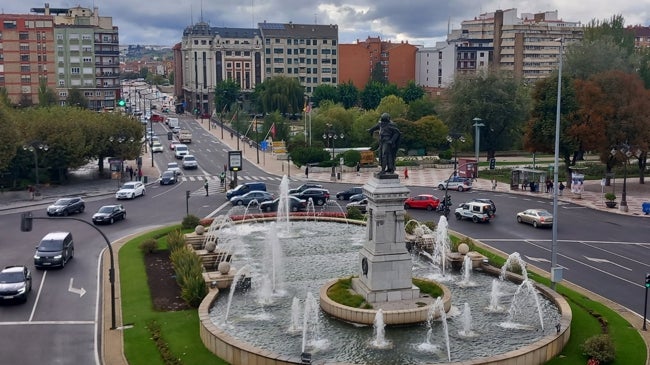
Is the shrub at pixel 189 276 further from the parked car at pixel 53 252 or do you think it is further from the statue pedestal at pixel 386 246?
the statue pedestal at pixel 386 246

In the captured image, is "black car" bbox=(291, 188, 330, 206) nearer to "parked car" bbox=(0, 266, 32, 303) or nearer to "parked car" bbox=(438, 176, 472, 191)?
"parked car" bbox=(438, 176, 472, 191)

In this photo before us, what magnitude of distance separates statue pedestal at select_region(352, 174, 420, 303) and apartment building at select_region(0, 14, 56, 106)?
107 meters

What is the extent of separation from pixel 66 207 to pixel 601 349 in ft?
125

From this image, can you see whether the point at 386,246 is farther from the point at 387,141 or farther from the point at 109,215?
the point at 109,215

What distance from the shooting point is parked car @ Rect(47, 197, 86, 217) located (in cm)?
4731

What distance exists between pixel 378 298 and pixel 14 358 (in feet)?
42.6

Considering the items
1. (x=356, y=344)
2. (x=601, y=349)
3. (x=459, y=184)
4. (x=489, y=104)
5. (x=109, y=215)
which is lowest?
(x=356, y=344)

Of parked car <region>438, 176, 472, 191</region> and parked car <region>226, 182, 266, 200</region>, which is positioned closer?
parked car <region>226, 182, 266, 200</region>

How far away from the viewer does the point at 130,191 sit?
2190 inches

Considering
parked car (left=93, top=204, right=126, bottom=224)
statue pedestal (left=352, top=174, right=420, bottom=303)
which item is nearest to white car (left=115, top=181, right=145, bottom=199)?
parked car (left=93, top=204, right=126, bottom=224)

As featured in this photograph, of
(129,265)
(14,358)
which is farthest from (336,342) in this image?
(129,265)

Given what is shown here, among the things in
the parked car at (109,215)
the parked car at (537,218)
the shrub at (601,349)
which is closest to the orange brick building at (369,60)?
the parked car at (537,218)

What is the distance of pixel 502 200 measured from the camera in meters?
56.1

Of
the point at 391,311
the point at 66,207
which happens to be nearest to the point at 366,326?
the point at 391,311
